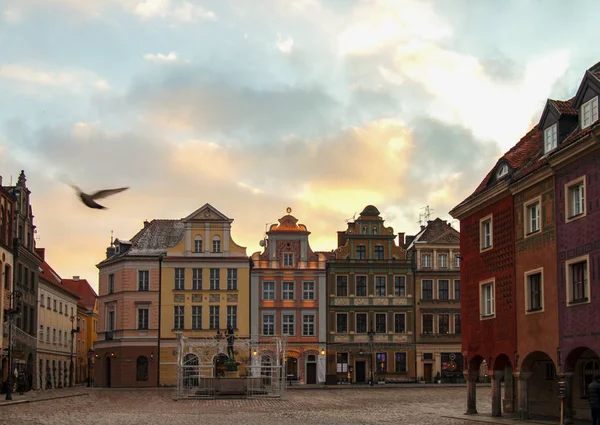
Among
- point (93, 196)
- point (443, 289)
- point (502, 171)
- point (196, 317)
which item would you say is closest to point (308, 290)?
point (196, 317)

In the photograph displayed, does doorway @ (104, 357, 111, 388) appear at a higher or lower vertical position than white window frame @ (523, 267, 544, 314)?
lower

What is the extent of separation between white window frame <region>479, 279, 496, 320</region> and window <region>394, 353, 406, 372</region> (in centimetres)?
4076

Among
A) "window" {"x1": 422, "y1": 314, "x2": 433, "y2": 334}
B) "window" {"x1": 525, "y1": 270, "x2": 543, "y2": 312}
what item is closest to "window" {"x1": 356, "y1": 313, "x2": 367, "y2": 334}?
"window" {"x1": 422, "y1": 314, "x2": 433, "y2": 334}

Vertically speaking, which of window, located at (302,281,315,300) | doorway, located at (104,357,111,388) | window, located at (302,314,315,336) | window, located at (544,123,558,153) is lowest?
doorway, located at (104,357,111,388)

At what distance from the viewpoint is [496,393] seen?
3281cm

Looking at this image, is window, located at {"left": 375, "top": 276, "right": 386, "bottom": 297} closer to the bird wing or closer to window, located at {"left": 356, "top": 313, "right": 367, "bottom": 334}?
window, located at {"left": 356, "top": 313, "right": 367, "bottom": 334}

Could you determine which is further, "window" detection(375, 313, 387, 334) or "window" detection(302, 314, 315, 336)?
"window" detection(375, 313, 387, 334)

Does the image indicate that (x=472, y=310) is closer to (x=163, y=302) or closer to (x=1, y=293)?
(x=1, y=293)

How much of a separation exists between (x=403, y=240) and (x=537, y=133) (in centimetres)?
4634

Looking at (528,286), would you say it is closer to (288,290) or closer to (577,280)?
(577,280)

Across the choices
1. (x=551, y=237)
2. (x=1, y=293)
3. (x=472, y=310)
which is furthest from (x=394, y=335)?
(x=551, y=237)

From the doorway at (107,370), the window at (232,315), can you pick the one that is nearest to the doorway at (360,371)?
the window at (232,315)

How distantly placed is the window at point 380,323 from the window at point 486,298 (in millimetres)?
40613

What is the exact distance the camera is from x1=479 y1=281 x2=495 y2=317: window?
3459 centimetres
